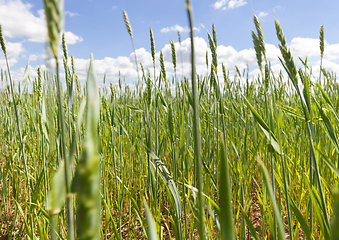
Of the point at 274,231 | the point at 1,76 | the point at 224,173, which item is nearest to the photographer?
the point at 224,173

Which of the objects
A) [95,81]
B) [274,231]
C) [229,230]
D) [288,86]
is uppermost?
[288,86]

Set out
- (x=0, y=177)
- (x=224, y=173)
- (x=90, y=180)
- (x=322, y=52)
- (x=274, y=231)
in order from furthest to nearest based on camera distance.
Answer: (x=322, y=52) < (x=0, y=177) < (x=274, y=231) < (x=224, y=173) < (x=90, y=180)

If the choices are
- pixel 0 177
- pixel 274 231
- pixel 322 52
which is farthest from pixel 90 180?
pixel 322 52

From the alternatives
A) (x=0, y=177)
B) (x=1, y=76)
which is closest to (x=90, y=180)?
(x=0, y=177)

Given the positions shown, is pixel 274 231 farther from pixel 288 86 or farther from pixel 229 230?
pixel 288 86

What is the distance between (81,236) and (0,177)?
151 cm

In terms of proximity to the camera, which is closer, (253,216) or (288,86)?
(253,216)

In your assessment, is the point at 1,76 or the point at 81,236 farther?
the point at 1,76

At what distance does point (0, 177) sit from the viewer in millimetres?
1308

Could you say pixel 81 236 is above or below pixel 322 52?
below

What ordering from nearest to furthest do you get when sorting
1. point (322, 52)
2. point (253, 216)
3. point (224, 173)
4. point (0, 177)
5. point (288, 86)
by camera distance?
point (224, 173), point (0, 177), point (322, 52), point (253, 216), point (288, 86)

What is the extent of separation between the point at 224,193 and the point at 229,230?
5 cm

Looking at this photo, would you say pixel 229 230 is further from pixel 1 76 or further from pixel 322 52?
pixel 1 76

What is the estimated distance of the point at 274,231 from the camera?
765 mm
